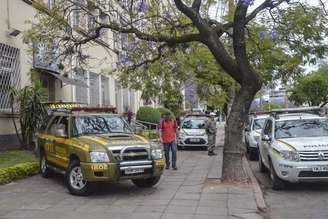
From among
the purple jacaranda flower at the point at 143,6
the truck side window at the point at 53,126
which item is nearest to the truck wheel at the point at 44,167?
the truck side window at the point at 53,126

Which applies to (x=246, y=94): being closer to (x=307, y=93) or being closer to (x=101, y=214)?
(x=101, y=214)

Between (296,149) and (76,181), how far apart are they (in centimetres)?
461

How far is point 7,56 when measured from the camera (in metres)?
17.6

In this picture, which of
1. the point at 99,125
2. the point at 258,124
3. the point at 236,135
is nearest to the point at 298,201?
the point at 236,135

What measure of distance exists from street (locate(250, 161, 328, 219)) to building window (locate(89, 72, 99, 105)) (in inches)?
632

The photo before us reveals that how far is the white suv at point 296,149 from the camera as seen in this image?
10.9m

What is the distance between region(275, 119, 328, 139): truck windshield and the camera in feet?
A: 40.7

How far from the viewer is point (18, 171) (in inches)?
497

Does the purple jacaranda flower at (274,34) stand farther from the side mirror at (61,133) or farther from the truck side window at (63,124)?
the side mirror at (61,133)

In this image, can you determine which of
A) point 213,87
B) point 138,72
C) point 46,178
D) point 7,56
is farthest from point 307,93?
point 46,178

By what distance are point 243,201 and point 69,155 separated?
3740 millimetres

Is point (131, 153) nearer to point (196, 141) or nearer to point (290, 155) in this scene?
point (290, 155)

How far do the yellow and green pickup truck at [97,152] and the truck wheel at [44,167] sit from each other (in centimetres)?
43

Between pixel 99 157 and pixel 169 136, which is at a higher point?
pixel 169 136
